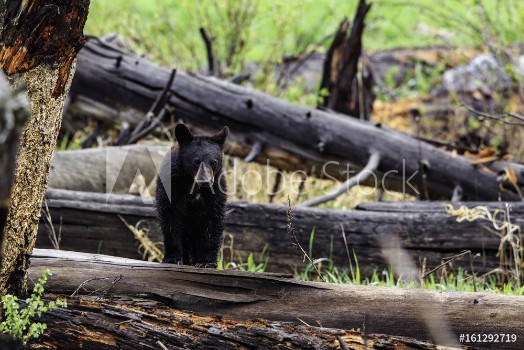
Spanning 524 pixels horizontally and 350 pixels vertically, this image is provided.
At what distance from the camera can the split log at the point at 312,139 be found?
291 inches

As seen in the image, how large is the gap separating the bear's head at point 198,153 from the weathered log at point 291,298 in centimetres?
88

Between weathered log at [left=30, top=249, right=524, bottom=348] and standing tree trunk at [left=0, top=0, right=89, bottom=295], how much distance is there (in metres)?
0.40

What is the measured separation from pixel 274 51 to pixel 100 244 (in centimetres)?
458

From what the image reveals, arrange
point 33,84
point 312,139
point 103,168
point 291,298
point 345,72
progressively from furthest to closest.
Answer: point 345,72, point 312,139, point 103,168, point 291,298, point 33,84

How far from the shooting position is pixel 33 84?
3.63 m

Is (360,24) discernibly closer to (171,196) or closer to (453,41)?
(171,196)

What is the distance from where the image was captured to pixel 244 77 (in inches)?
353

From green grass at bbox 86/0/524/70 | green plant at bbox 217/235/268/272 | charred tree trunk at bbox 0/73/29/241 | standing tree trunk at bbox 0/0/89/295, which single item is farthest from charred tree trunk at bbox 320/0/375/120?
charred tree trunk at bbox 0/73/29/241

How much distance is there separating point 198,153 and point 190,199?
0.31m

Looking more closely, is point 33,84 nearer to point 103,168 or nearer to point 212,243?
point 212,243

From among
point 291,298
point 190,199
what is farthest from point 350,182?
point 291,298

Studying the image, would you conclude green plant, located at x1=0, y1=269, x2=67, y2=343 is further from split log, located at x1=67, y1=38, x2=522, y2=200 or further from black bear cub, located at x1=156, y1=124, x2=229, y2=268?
split log, located at x1=67, y1=38, x2=522, y2=200

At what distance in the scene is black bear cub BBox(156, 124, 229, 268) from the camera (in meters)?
4.86

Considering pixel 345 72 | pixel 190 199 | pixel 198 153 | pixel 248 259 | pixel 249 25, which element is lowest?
pixel 248 259
